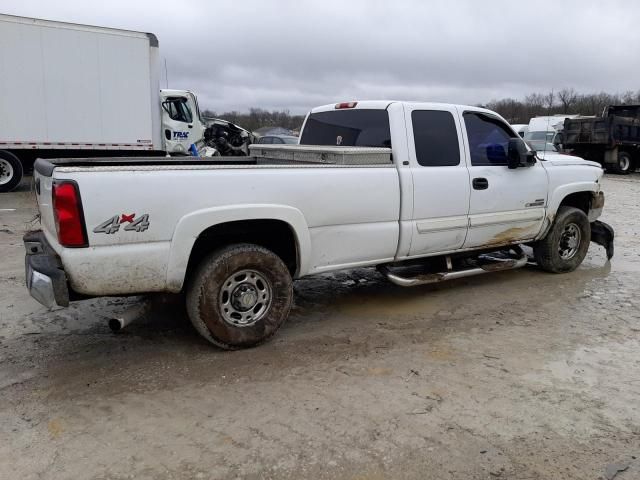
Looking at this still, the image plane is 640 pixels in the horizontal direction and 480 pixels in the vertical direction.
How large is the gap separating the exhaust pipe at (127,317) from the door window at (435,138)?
2661mm

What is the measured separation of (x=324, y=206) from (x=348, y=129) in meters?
1.46

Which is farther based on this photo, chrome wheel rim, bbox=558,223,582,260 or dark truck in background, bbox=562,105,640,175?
dark truck in background, bbox=562,105,640,175

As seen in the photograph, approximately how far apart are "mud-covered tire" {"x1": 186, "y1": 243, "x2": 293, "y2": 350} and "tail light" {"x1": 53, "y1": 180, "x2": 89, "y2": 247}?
88 centimetres

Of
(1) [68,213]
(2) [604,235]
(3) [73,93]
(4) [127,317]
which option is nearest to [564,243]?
(2) [604,235]

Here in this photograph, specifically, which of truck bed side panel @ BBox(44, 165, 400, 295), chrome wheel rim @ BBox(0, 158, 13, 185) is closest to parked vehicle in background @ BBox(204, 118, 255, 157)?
chrome wheel rim @ BBox(0, 158, 13, 185)

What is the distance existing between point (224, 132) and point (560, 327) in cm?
1526

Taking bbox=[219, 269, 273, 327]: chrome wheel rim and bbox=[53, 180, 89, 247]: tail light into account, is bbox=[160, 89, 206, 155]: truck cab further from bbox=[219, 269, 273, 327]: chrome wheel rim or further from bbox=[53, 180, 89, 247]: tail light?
bbox=[53, 180, 89, 247]: tail light

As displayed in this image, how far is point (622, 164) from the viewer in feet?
79.8

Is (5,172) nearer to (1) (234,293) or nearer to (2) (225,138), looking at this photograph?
(2) (225,138)

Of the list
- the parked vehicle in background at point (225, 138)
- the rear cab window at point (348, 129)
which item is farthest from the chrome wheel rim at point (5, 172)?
the rear cab window at point (348, 129)

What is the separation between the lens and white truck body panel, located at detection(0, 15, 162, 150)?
12781 mm

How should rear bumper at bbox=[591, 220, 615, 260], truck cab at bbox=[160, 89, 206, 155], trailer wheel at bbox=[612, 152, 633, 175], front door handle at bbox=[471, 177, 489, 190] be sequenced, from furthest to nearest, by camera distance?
trailer wheel at bbox=[612, 152, 633, 175] < truck cab at bbox=[160, 89, 206, 155] < rear bumper at bbox=[591, 220, 615, 260] < front door handle at bbox=[471, 177, 489, 190]

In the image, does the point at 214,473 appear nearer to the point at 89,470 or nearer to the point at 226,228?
the point at 89,470

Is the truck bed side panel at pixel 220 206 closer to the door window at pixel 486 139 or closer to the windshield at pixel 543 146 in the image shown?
the door window at pixel 486 139
